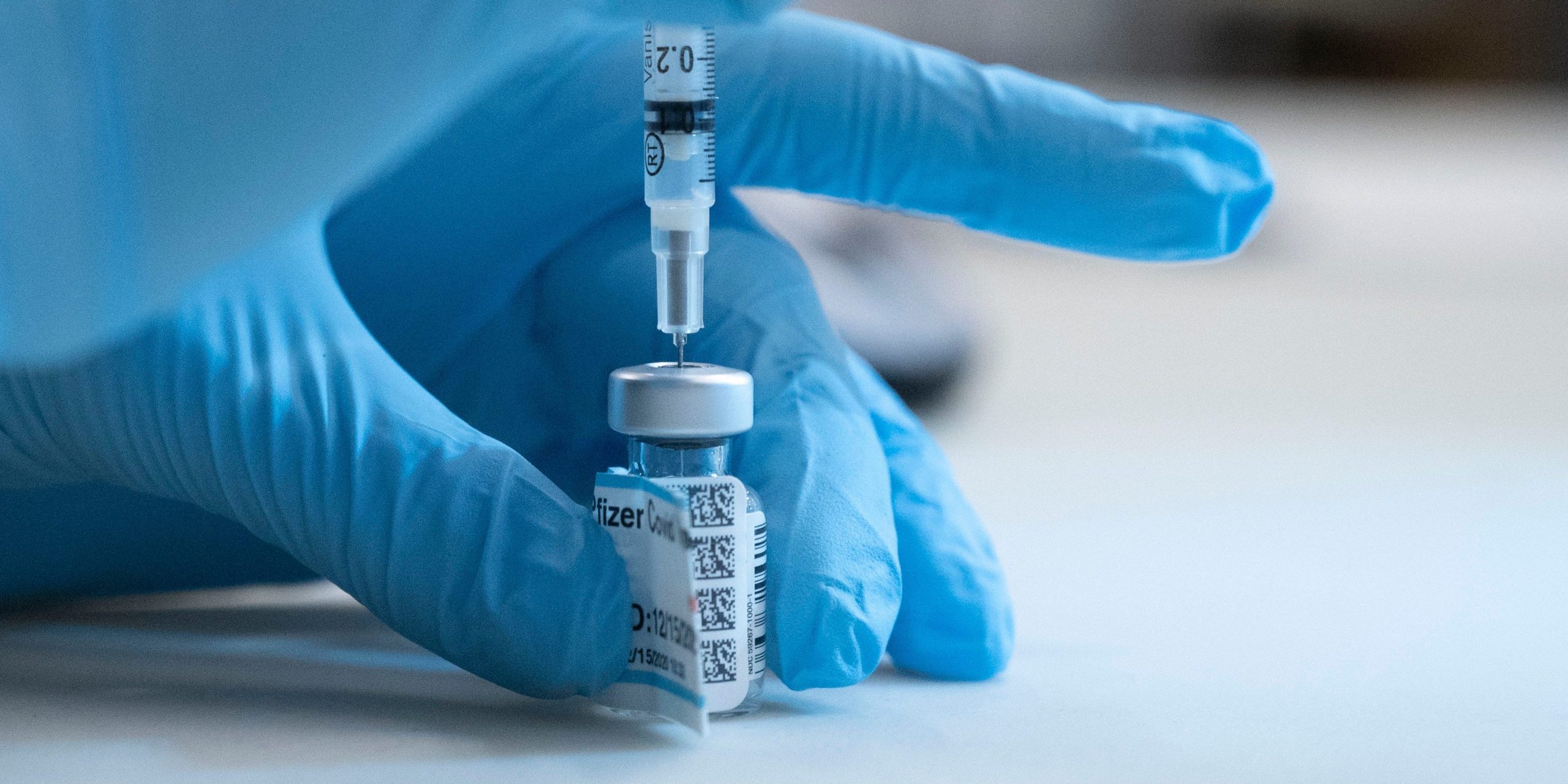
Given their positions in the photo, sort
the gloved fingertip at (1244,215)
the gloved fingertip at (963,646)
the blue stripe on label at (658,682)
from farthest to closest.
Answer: the gloved fingertip at (1244,215) < the gloved fingertip at (963,646) < the blue stripe on label at (658,682)

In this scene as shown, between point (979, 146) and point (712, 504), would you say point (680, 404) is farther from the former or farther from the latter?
point (979, 146)

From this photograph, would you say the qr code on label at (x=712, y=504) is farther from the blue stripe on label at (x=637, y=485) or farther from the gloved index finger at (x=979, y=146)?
the gloved index finger at (x=979, y=146)

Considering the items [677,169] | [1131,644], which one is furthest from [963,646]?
[677,169]

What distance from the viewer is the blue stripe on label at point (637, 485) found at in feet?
2.18

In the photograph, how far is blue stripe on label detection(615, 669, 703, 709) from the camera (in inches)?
25.8

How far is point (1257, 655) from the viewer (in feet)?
2.81

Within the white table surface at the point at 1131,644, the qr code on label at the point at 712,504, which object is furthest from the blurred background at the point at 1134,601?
the qr code on label at the point at 712,504

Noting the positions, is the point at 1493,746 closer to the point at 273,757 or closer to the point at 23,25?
the point at 273,757

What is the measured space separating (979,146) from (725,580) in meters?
0.38

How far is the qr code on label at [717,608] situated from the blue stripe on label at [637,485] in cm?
5

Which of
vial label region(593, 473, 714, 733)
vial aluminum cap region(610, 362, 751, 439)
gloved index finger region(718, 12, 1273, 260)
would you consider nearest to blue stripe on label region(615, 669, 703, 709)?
A: vial label region(593, 473, 714, 733)

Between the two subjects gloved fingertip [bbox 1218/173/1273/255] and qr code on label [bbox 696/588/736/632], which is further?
gloved fingertip [bbox 1218/173/1273/255]

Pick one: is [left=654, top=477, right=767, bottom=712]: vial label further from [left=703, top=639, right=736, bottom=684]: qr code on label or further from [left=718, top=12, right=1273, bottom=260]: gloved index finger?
[left=718, top=12, right=1273, bottom=260]: gloved index finger

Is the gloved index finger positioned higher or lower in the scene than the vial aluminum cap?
higher
